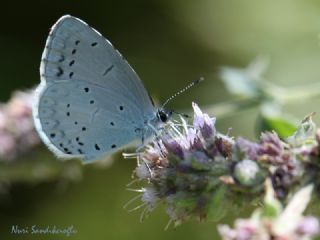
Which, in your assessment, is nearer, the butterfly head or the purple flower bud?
the purple flower bud

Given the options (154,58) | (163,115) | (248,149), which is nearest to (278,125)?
(163,115)

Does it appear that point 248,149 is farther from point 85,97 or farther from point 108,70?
point 85,97

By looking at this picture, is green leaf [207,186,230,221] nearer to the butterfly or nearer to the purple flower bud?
the purple flower bud

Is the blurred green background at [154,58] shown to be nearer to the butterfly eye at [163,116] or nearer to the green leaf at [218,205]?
the butterfly eye at [163,116]

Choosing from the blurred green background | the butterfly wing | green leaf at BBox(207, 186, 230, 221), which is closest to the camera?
green leaf at BBox(207, 186, 230, 221)

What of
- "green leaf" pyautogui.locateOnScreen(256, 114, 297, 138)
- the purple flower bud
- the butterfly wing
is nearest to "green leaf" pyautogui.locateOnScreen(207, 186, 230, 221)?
the purple flower bud

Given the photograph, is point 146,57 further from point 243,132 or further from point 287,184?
point 287,184

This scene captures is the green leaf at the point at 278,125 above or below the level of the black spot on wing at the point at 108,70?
below

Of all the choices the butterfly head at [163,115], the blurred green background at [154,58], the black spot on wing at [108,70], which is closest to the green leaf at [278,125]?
the butterfly head at [163,115]
